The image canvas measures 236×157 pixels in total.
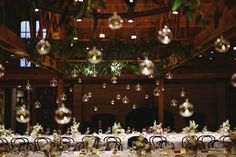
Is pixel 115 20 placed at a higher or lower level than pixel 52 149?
higher

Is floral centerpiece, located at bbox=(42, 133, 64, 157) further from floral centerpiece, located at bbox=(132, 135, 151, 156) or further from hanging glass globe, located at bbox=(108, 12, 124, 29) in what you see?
hanging glass globe, located at bbox=(108, 12, 124, 29)

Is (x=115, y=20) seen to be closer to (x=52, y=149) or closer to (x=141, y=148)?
(x=141, y=148)

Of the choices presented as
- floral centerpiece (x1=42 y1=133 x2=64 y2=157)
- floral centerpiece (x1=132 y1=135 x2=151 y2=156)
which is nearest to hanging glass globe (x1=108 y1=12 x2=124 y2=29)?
floral centerpiece (x1=42 y1=133 x2=64 y2=157)

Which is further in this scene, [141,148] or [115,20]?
[141,148]

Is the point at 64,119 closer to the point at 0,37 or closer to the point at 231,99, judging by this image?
the point at 0,37

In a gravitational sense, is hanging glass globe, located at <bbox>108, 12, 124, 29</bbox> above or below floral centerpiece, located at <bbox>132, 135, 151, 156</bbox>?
above

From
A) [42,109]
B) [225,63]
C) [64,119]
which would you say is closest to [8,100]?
[42,109]

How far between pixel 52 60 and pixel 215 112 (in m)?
10.9

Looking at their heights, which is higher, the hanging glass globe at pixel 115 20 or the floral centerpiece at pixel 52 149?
the hanging glass globe at pixel 115 20

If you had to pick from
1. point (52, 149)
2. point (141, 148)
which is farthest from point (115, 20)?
point (52, 149)

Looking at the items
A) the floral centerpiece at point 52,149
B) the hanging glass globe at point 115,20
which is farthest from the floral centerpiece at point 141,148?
the hanging glass globe at point 115,20

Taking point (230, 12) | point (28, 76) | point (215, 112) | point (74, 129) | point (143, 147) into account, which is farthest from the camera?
point (215, 112)

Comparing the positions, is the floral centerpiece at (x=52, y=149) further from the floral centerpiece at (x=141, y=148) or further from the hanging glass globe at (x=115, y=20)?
the hanging glass globe at (x=115, y=20)

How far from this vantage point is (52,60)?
37.1ft
